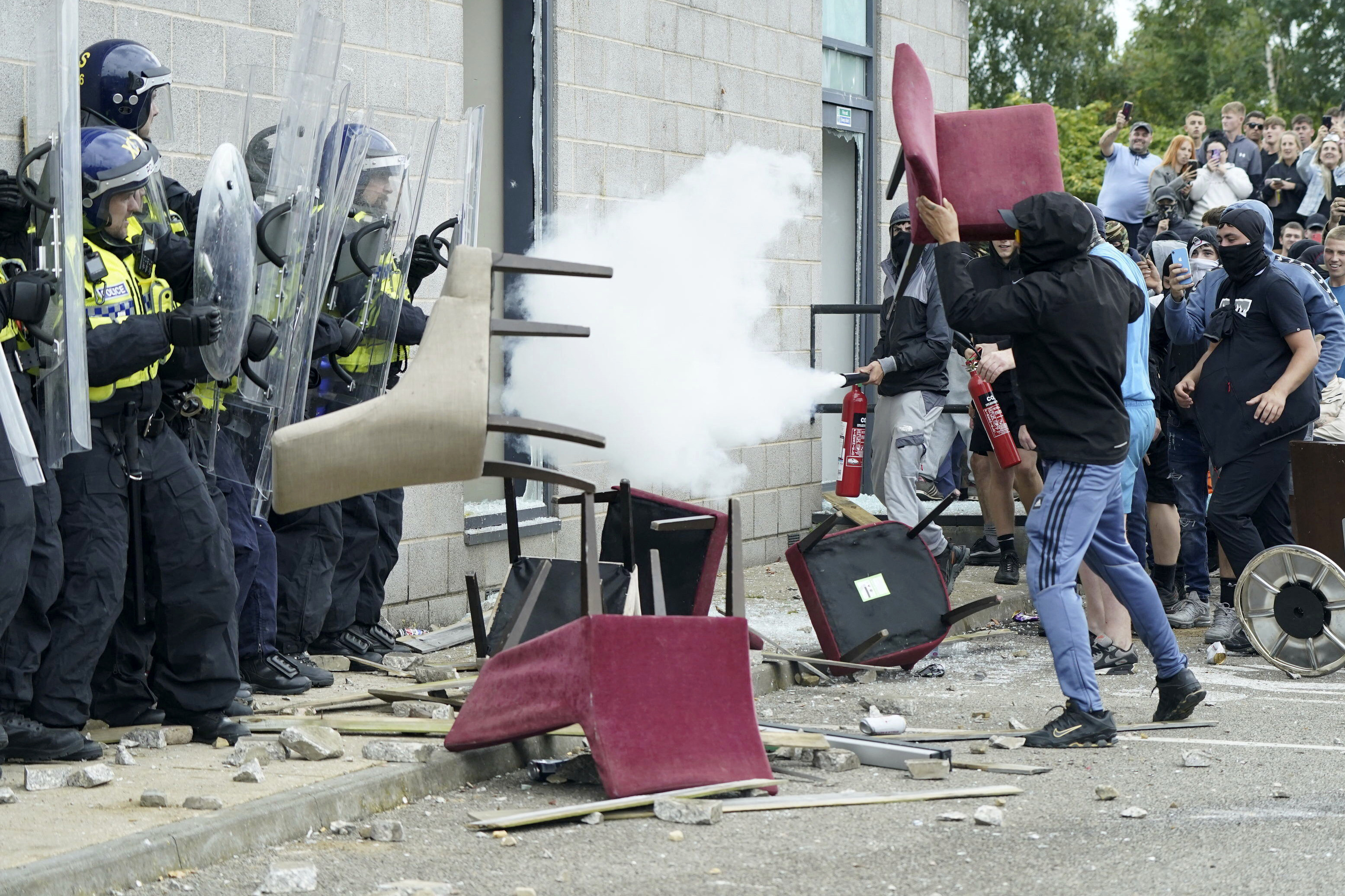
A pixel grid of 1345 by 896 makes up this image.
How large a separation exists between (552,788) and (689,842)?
2.60 feet

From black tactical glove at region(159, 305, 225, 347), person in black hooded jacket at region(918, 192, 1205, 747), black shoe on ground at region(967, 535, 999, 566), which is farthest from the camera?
black shoe on ground at region(967, 535, 999, 566)

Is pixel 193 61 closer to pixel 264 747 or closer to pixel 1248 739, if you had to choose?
pixel 264 747

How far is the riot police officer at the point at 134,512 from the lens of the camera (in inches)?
202

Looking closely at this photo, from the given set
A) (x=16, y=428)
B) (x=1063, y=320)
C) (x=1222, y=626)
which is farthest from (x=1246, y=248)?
(x=16, y=428)

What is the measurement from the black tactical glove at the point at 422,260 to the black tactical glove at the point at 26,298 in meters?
2.14

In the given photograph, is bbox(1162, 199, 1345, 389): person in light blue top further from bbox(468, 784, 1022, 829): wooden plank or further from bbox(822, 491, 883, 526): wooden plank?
bbox(468, 784, 1022, 829): wooden plank

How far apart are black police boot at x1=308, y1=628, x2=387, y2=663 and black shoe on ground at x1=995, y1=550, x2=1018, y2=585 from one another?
4041 millimetres

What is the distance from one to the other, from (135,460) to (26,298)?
2.34ft

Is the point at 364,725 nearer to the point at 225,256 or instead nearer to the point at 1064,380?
the point at 225,256

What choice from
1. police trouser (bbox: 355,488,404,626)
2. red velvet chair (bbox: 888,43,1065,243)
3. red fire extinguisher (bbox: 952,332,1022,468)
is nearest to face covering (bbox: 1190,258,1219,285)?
red fire extinguisher (bbox: 952,332,1022,468)

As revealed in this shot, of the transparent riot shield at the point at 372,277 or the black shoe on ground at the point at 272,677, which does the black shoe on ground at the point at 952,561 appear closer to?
the transparent riot shield at the point at 372,277

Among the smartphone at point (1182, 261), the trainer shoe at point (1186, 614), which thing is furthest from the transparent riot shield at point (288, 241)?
the smartphone at point (1182, 261)

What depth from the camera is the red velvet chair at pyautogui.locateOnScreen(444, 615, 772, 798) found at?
481 centimetres

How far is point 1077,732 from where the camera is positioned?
5848 mm
